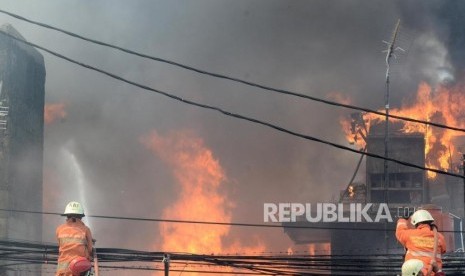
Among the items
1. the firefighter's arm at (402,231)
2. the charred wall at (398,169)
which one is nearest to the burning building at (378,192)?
the charred wall at (398,169)

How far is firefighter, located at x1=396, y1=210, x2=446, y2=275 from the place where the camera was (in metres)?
9.03

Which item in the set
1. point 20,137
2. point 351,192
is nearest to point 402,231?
point 20,137

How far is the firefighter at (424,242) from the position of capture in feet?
29.6

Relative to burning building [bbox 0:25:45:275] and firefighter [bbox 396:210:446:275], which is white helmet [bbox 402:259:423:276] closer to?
firefighter [bbox 396:210:446:275]

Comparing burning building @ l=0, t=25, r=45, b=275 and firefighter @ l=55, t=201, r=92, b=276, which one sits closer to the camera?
firefighter @ l=55, t=201, r=92, b=276

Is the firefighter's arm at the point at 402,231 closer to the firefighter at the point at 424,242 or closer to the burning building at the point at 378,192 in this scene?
the firefighter at the point at 424,242

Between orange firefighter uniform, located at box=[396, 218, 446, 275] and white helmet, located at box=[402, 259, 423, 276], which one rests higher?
orange firefighter uniform, located at box=[396, 218, 446, 275]

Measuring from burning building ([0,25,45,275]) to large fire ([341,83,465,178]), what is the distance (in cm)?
2048

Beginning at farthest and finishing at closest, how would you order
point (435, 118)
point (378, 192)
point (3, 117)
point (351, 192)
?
point (435, 118) < point (378, 192) < point (351, 192) < point (3, 117)

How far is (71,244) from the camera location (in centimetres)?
1004

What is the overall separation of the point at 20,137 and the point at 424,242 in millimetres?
19667

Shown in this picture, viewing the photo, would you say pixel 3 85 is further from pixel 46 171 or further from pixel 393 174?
pixel 393 174

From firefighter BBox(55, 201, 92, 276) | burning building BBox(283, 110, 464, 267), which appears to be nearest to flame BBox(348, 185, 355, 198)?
burning building BBox(283, 110, 464, 267)

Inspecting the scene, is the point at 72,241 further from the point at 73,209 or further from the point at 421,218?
the point at 421,218
